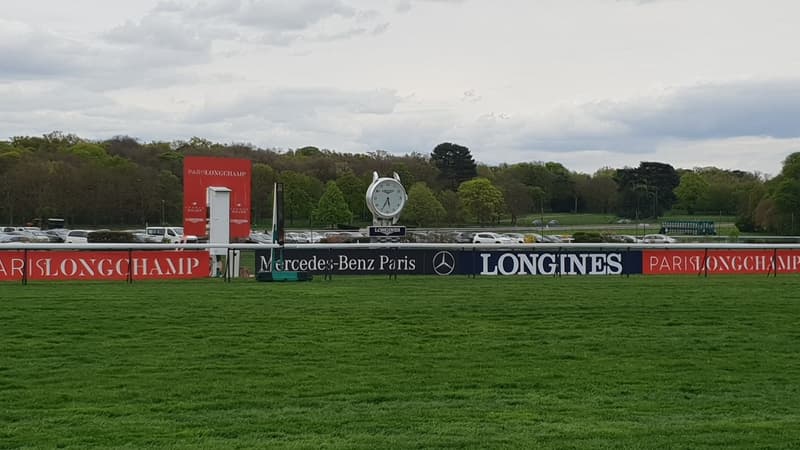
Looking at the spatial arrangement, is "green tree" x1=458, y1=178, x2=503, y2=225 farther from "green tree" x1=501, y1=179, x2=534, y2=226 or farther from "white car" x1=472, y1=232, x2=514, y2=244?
"white car" x1=472, y1=232, x2=514, y2=244

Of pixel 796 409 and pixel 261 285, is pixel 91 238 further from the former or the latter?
pixel 796 409

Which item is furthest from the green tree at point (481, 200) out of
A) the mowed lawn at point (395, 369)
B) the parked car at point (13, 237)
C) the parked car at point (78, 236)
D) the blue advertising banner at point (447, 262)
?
the mowed lawn at point (395, 369)

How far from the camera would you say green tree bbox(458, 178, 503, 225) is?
7138 cm

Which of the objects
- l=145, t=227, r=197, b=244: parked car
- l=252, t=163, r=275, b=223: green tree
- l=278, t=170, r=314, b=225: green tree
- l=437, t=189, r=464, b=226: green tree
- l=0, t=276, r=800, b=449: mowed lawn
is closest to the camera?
l=0, t=276, r=800, b=449: mowed lawn

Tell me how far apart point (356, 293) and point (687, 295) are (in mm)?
6624

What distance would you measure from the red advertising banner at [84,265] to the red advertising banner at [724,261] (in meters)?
13.5

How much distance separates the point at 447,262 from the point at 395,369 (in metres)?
14.4

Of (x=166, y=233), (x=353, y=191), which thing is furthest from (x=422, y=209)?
(x=166, y=233)

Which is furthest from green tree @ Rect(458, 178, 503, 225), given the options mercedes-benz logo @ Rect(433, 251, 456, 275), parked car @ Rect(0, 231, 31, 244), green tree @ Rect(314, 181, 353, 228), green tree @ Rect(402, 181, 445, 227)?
mercedes-benz logo @ Rect(433, 251, 456, 275)

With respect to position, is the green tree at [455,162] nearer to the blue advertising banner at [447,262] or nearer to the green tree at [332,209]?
the green tree at [332,209]

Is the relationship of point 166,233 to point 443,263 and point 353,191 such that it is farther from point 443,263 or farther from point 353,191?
point 443,263

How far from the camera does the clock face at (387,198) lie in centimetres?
2962

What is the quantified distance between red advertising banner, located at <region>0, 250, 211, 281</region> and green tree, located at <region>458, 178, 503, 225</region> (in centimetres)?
4719

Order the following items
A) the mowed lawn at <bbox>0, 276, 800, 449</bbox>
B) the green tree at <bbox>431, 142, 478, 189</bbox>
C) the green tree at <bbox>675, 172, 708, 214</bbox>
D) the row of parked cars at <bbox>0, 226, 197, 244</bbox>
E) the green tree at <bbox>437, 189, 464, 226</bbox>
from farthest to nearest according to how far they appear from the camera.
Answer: the green tree at <bbox>675, 172, 708, 214</bbox>
the green tree at <bbox>431, 142, 478, 189</bbox>
the green tree at <bbox>437, 189, 464, 226</bbox>
the row of parked cars at <bbox>0, 226, 197, 244</bbox>
the mowed lawn at <bbox>0, 276, 800, 449</bbox>
